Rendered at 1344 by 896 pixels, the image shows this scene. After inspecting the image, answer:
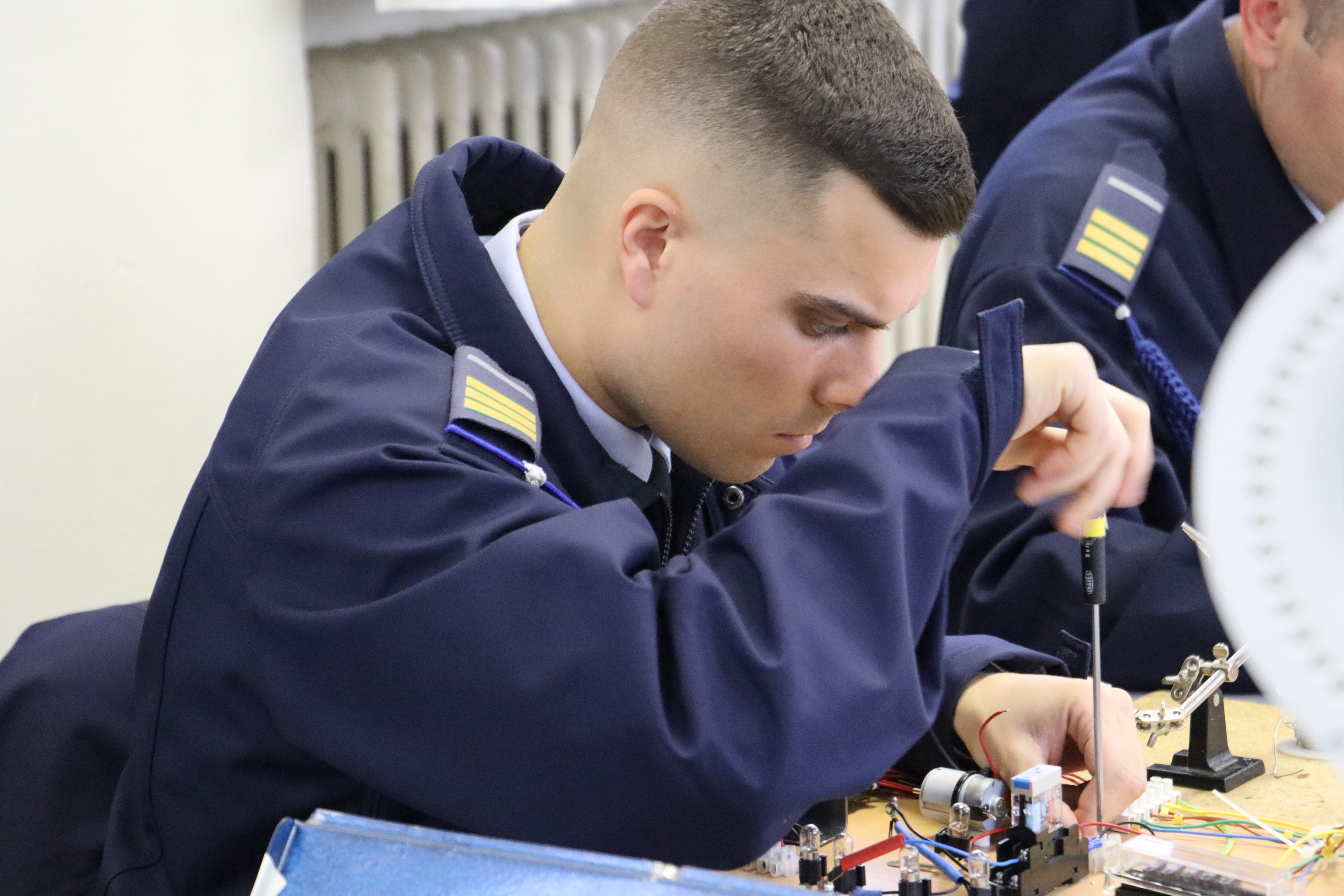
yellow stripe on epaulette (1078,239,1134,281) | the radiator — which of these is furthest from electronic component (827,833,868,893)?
the radiator

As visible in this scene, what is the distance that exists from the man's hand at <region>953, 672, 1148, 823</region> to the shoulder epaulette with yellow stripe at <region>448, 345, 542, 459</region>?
411 mm

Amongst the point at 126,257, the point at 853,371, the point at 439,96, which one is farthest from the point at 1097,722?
the point at 439,96

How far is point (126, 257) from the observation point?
6.60 ft

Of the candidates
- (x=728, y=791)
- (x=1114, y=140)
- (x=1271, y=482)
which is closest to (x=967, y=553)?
(x=1114, y=140)

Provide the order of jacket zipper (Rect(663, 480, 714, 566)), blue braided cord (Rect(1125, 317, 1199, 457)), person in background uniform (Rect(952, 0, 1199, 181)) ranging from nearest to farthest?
1. jacket zipper (Rect(663, 480, 714, 566))
2. blue braided cord (Rect(1125, 317, 1199, 457))
3. person in background uniform (Rect(952, 0, 1199, 181))

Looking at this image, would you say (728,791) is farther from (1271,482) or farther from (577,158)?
(577,158)

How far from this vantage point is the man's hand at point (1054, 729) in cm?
103

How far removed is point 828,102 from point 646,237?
178 mm

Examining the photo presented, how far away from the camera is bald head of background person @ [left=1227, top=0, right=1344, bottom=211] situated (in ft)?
5.63

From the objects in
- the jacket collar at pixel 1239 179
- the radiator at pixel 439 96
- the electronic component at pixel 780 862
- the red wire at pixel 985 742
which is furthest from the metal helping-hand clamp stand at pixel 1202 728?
the radiator at pixel 439 96

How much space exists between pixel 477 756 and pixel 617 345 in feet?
1.41

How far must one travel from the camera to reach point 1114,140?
1833 mm

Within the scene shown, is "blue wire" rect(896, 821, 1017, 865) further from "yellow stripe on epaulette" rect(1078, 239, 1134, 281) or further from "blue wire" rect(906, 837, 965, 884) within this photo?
"yellow stripe on epaulette" rect(1078, 239, 1134, 281)

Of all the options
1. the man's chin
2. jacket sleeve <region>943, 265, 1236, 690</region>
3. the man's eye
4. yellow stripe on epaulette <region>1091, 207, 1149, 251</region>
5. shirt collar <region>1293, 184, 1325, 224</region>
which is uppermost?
the man's eye
